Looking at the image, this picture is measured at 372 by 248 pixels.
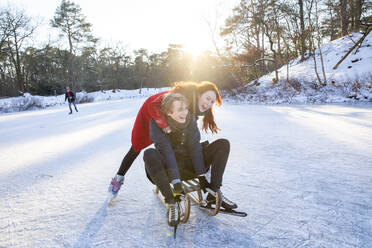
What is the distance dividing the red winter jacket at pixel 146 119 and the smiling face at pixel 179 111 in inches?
2.7

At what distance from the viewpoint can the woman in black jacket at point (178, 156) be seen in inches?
53.2

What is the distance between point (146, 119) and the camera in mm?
1670

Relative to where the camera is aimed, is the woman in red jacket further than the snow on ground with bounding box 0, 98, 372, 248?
Yes

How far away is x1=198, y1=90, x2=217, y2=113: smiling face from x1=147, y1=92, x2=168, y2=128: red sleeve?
280 mm

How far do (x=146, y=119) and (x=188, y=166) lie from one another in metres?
0.48

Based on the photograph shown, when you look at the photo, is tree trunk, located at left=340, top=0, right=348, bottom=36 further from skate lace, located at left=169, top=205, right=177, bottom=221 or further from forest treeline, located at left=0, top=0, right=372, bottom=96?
skate lace, located at left=169, top=205, right=177, bottom=221

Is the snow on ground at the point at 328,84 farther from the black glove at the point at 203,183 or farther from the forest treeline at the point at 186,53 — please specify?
the black glove at the point at 203,183

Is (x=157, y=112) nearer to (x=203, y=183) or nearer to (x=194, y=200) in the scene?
(x=203, y=183)

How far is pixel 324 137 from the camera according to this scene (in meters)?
3.39

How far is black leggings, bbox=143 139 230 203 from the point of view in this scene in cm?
135

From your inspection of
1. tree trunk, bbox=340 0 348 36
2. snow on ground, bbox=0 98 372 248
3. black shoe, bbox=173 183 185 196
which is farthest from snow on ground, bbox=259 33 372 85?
black shoe, bbox=173 183 185 196

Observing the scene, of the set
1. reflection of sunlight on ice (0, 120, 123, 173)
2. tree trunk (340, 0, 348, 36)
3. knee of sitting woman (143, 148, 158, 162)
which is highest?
tree trunk (340, 0, 348, 36)

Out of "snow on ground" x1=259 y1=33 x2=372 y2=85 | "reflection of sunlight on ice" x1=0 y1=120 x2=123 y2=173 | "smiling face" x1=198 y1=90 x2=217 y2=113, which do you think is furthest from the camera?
"snow on ground" x1=259 y1=33 x2=372 y2=85

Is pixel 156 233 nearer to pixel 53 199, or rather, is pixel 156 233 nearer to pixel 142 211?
pixel 142 211
